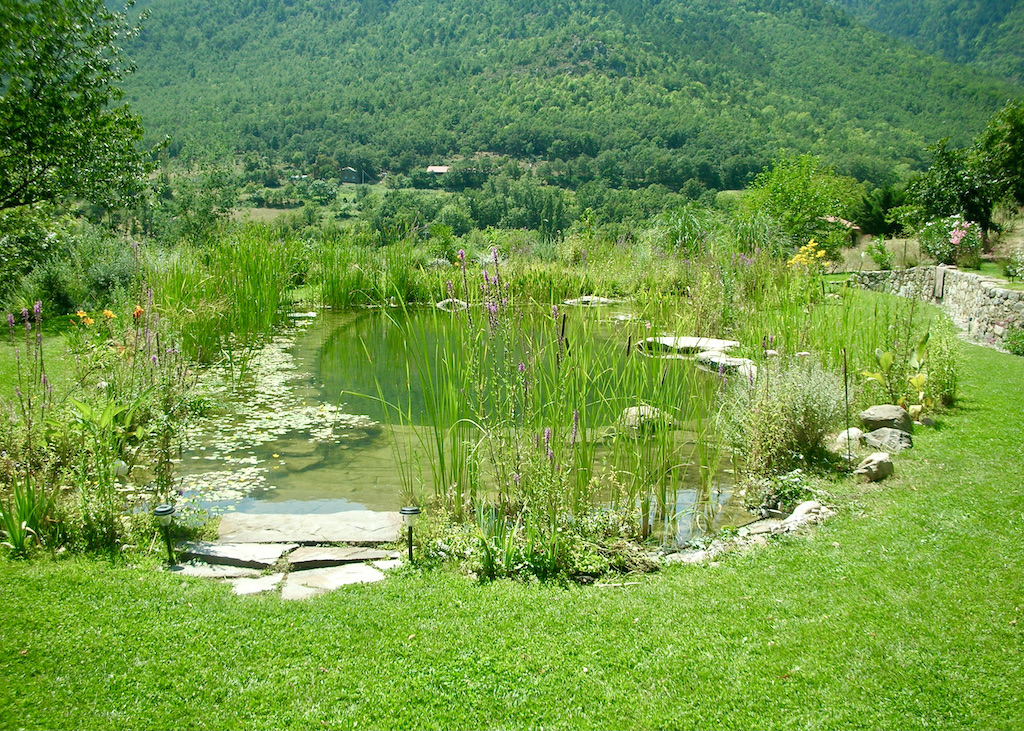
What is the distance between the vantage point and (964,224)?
12.8 meters

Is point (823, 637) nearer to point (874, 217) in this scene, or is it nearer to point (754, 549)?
point (754, 549)

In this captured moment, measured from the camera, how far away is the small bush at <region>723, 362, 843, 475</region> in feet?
14.8

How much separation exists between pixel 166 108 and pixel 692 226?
1778 inches

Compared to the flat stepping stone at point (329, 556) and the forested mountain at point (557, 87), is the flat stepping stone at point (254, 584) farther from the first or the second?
the forested mountain at point (557, 87)

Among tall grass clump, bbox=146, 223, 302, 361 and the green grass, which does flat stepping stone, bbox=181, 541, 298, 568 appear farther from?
tall grass clump, bbox=146, 223, 302, 361

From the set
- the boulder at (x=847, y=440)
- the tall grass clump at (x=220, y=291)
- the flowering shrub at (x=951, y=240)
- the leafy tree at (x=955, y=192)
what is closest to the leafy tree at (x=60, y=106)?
the tall grass clump at (x=220, y=291)

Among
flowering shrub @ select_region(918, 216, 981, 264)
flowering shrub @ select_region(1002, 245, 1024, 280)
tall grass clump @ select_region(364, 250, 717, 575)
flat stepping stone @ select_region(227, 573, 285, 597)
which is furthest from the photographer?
flowering shrub @ select_region(918, 216, 981, 264)

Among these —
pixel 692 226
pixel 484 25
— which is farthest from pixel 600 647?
pixel 484 25

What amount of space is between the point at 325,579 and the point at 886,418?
4.20 m

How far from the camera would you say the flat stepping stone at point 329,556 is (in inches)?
126

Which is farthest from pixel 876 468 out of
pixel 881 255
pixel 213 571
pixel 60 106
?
pixel 881 255

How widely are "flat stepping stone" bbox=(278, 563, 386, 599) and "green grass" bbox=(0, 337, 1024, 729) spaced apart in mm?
108

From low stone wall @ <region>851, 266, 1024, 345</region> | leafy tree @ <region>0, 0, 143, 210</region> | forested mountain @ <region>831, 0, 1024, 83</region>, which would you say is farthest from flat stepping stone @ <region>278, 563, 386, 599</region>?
forested mountain @ <region>831, 0, 1024, 83</region>

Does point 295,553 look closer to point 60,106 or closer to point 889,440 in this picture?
point 889,440
